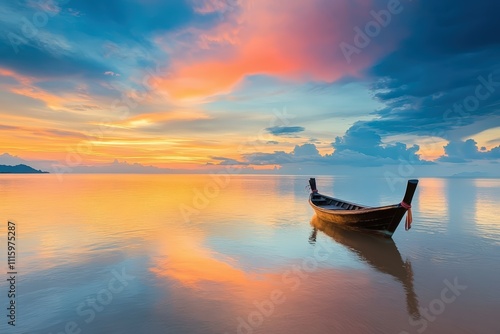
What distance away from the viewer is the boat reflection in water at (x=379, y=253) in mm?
11062

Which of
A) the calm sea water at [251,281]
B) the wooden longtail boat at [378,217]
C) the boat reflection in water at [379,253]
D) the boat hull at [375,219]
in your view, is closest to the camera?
the calm sea water at [251,281]

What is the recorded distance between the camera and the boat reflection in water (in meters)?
11.1

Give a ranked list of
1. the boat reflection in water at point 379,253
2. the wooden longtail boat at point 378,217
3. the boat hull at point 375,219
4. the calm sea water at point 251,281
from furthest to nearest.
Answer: the boat hull at point 375,219 → the wooden longtail boat at point 378,217 → the boat reflection in water at point 379,253 → the calm sea water at point 251,281

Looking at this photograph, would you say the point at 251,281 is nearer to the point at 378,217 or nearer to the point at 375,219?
the point at 378,217

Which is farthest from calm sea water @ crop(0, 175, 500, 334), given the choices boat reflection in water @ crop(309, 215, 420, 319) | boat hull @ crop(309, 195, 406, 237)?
boat hull @ crop(309, 195, 406, 237)

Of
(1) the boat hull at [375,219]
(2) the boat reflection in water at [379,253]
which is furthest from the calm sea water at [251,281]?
(1) the boat hull at [375,219]

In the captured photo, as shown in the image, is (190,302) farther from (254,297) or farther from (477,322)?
(477,322)

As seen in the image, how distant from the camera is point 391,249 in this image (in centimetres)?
1734

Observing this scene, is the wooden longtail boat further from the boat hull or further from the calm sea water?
the calm sea water

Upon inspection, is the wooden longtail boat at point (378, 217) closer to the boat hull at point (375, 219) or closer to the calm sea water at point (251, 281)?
the boat hull at point (375, 219)

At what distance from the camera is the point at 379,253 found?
53.7 feet

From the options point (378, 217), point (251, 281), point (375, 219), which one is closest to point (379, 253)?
point (378, 217)

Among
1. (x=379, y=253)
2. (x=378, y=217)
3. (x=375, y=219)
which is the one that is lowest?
(x=379, y=253)

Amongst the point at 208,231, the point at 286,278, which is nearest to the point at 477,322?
the point at 286,278
